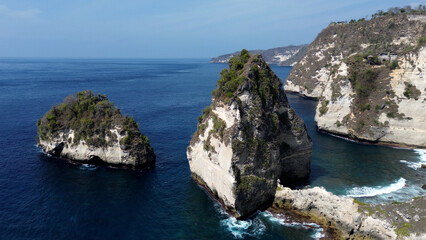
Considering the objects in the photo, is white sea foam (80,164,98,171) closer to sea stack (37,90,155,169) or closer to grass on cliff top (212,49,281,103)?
sea stack (37,90,155,169)

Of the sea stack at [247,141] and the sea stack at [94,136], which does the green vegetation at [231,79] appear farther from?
the sea stack at [94,136]

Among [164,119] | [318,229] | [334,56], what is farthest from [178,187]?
[334,56]

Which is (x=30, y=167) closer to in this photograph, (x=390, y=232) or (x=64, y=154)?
(x=64, y=154)

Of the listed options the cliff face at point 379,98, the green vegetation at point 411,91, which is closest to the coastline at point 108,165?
the cliff face at point 379,98

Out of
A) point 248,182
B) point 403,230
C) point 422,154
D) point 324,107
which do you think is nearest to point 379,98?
point 324,107

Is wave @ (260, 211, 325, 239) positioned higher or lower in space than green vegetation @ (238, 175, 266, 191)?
lower

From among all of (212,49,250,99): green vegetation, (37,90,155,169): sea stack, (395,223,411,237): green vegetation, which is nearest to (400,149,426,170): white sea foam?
(395,223,411,237): green vegetation

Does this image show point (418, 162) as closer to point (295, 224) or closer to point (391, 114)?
point (391, 114)
